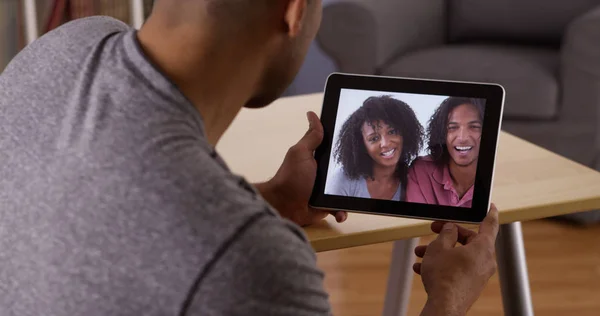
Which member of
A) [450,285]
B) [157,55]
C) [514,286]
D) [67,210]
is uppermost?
[157,55]

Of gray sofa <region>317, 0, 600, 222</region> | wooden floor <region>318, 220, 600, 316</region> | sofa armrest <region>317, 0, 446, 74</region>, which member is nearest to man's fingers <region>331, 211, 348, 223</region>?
wooden floor <region>318, 220, 600, 316</region>

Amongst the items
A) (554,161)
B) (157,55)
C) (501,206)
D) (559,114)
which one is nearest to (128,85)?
(157,55)

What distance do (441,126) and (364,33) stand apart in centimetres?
165

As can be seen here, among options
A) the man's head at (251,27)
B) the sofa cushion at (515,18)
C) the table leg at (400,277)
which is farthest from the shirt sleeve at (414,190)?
the sofa cushion at (515,18)

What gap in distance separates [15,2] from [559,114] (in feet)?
5.73

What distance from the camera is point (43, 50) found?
80 cm

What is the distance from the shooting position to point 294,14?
770 mm

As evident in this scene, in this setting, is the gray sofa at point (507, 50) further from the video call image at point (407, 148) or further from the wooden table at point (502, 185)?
the video call image at point (407, 148)

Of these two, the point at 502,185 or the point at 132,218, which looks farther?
the point at 502,185

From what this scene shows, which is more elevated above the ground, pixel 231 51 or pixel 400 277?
pixel 231 51

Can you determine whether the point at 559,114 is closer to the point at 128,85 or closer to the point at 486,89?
the point at 486,89

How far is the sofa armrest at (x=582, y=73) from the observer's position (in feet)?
7.77

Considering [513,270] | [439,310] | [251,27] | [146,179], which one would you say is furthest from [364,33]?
[146,179]

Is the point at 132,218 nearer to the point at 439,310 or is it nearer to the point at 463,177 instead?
the point at 439,310
